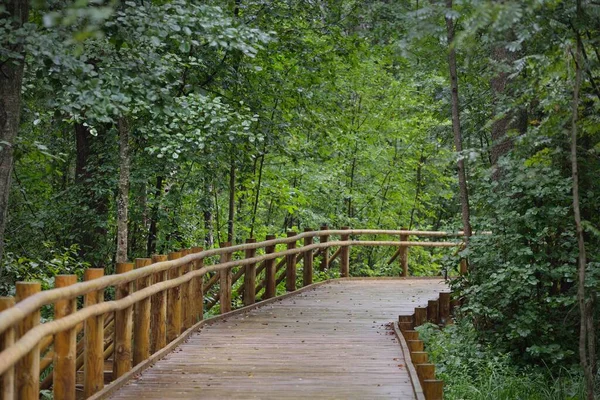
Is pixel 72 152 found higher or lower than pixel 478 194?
higher

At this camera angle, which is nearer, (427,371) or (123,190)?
(427,371)

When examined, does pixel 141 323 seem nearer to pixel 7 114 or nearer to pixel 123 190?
pixel 7 114

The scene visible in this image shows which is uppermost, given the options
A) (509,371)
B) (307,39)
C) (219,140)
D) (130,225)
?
(307,39)

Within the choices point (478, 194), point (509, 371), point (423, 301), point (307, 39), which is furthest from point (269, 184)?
point (509, 371)

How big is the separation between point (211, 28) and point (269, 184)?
33.6 feet

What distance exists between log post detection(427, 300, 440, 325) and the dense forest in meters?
0.96

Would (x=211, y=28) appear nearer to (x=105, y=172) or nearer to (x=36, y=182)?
(x=105, y=172)

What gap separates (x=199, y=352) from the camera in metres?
9.38

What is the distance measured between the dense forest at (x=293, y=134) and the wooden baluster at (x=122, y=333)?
1769 mm

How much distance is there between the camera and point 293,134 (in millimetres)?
17188

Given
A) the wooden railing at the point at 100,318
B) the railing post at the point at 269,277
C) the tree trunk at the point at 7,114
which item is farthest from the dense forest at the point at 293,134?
the railing post at the point at 269,277

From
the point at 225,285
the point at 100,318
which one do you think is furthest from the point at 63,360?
the point at 225,285

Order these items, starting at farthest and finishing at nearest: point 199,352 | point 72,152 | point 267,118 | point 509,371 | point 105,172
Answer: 1. point 72,152
2. point 267,118
3. point 105,172
4. point 509,371
5. point 199,352

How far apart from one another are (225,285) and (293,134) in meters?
5.45
